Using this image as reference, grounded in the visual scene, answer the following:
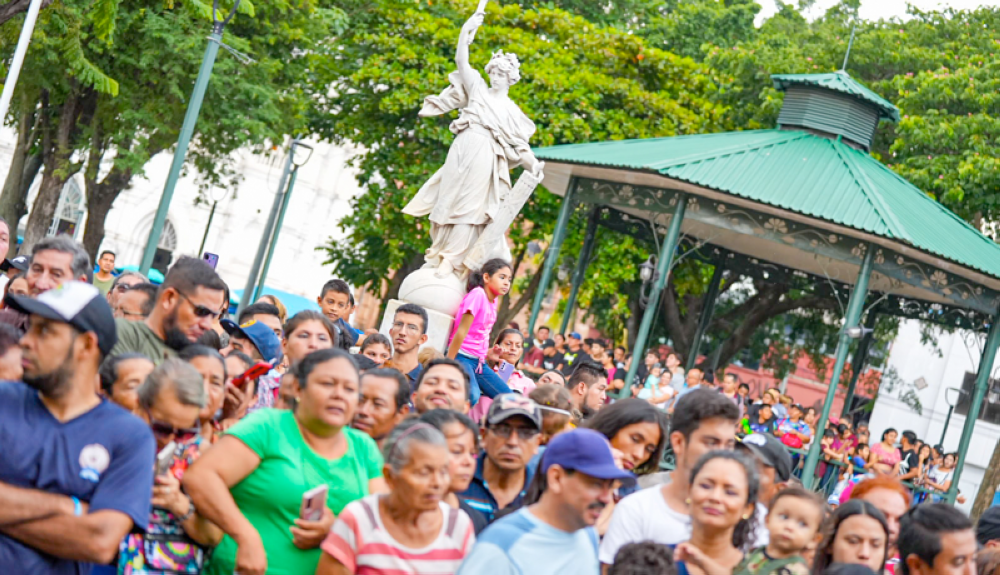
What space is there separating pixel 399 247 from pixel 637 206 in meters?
11.6

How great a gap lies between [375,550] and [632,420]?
6.23 feet

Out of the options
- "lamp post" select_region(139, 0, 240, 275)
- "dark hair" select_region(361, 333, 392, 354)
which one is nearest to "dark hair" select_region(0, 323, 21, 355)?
"dark hair" select_region(361, 333, 392, 354)

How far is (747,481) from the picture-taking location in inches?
178

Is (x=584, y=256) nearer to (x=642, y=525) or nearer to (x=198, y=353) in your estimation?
(x=642, y=525)

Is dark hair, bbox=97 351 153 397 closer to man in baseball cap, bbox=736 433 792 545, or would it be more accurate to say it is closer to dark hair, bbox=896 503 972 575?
man in baseball cap, bbox=736 433 792 545

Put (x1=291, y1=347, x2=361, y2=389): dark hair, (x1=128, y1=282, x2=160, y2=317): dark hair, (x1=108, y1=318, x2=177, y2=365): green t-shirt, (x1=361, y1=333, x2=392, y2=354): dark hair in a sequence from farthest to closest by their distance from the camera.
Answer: (x1=361, y1=333, x2=392, y2=354): dark hair
(x1=128, y1=282, x2=160, y2=317): dark hair
(x1=108, y1=318, x2=177, y2=365): green t-shirt
(x1=291, y1=347, x2=361, y2=389): dark hair

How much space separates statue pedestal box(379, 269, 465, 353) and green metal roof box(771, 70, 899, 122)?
8.96m

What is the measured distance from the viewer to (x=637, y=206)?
1636 cm

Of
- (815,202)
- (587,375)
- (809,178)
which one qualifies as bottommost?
(587,375)

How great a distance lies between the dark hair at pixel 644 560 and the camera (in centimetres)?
422

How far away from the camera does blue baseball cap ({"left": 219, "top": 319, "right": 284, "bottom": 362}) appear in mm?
6645

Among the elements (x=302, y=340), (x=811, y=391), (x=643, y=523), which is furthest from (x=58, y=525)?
(x=811, y=391)

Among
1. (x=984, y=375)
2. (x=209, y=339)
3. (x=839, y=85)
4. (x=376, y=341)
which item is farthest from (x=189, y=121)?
(x=984, y=375)

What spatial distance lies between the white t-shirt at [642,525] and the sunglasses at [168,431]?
1.70 metres
